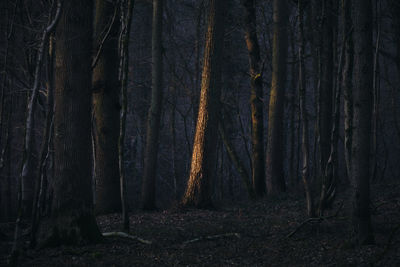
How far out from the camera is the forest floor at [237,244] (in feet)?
21.2

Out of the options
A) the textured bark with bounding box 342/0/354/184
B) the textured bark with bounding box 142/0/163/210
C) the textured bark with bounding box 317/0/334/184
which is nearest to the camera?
the textured bark with bounding box 342/0/354/184

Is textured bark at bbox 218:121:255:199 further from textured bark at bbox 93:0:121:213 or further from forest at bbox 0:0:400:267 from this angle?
textured bark at bbox 93:0:121:213

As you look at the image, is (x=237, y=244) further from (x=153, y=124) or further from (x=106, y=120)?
(x=153, y=124)

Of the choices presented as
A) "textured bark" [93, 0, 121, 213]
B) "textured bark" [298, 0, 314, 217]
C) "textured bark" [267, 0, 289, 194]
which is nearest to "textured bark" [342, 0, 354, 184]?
"textured bark" [298, 0, 314, 217]

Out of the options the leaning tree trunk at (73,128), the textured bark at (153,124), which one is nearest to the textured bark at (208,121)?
the textured bark at (153,124)

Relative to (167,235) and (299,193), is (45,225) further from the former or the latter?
(299,193)

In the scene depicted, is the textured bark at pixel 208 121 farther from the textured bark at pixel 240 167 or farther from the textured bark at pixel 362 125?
the textured bark at pixel 362 125

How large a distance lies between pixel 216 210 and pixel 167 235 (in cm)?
315

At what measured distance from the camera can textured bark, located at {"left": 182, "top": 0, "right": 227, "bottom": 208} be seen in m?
11.9

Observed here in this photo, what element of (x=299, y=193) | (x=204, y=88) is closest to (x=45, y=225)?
(x=204, y=88)

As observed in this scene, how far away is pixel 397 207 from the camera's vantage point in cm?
938

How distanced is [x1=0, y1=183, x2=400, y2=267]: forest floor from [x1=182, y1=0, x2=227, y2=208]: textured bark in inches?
32.8

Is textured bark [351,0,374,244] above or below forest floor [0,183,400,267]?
above

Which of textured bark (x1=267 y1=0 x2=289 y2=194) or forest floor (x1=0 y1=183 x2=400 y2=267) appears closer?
forest floor (x1=0 y1=183 x2=400 y2=267)
